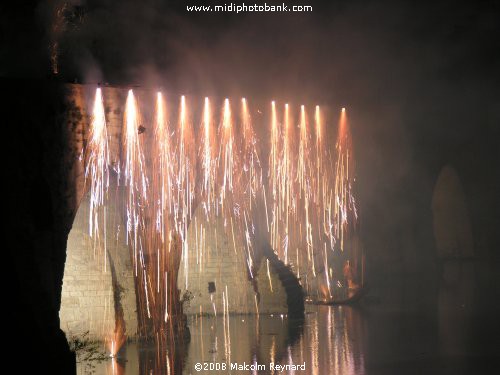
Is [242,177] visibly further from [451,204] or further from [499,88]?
[451,204]

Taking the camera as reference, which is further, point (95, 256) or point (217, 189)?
point (217, 189)

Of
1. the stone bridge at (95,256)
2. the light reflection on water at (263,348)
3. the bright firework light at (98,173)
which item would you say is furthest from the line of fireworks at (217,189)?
the light reflection on water at (263,348)

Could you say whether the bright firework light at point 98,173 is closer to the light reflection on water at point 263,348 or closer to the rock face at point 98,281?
the rock face at point 98,281

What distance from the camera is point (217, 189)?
20.4m

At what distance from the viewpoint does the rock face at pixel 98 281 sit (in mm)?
17484

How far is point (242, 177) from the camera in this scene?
833 inches

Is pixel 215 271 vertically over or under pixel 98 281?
over

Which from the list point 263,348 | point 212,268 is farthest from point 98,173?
point 212,268

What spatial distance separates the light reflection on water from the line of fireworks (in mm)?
1468

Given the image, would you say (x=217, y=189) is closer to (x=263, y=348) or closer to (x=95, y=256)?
(x=95, y=256)

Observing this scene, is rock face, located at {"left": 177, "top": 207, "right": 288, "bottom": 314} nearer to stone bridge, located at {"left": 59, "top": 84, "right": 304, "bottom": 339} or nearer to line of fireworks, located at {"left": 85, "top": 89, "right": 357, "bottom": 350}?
line of fireworks, located at {"left": 85, "top": 89, "right": 357, "bottom": 350}

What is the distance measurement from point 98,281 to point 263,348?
12.6 feet

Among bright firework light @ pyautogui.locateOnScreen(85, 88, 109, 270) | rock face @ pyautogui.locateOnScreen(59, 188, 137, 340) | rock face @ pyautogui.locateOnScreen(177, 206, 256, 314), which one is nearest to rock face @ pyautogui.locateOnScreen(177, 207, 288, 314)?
rock face @ pyautogui.locateOnScreen(177, 206, 256, 314)

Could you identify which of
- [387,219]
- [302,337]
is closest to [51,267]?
[302,337]
